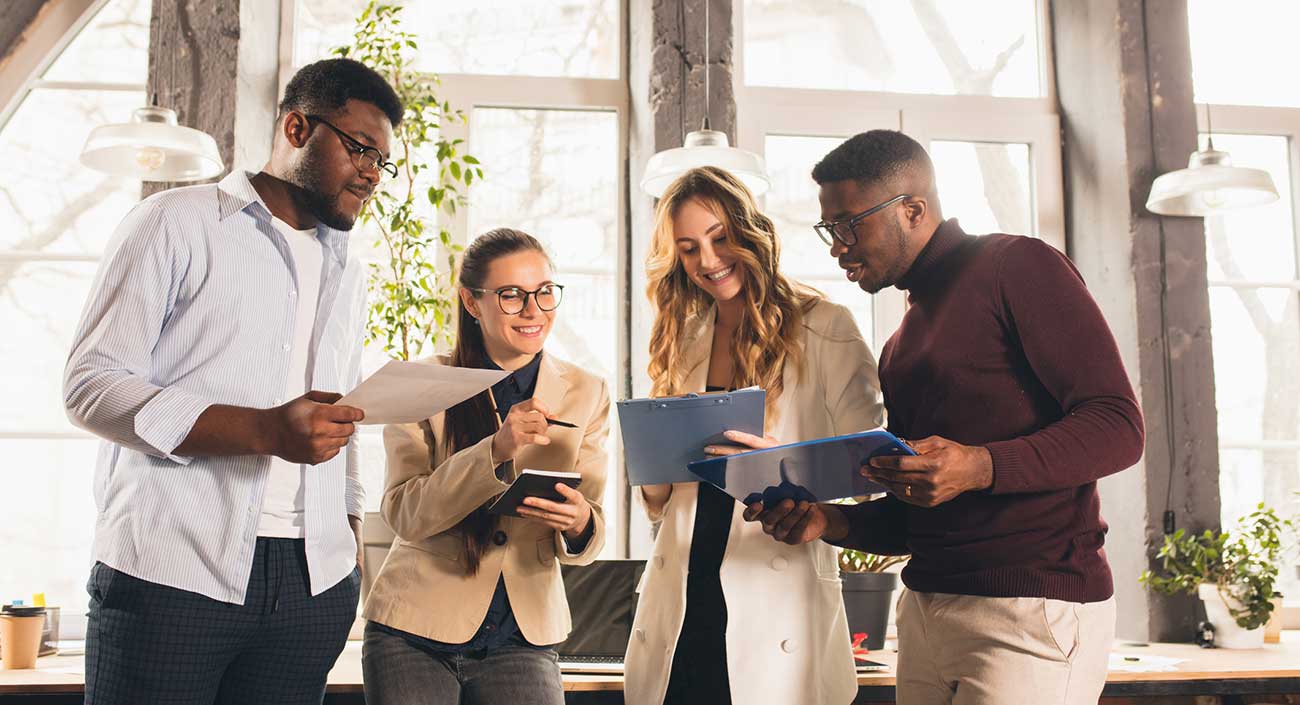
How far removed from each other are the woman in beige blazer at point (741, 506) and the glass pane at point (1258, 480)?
2816 millimetres

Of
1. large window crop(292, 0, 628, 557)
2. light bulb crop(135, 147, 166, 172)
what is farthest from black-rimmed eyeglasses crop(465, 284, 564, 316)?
large window crop(292, 0, 628, 557)

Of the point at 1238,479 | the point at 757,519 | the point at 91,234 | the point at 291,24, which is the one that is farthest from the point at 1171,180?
the point at 91,234

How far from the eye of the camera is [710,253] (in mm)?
2109

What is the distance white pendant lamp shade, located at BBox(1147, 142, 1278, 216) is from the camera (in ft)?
10.6

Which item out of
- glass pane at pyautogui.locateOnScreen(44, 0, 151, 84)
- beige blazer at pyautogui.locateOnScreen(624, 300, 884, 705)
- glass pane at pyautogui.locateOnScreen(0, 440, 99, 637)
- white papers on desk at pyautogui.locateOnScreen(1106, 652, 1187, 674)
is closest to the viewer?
beige blazer at pyautogui.locateOnScreen(624, 300, 884, 705)

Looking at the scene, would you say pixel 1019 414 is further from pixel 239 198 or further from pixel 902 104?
pixel 902 104

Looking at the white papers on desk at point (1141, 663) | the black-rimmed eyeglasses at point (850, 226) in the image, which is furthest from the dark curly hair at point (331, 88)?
the white papers on desk at point (1141, 663)

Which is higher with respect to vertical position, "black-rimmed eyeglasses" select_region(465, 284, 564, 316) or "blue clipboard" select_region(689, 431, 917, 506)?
"black-rimmed eyeglasses" select_region(465, 284, 564, 316)

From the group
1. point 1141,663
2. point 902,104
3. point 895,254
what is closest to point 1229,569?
point 1141,663

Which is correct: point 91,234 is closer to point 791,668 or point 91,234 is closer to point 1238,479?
point 791,668

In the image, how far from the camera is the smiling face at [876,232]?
6.05ft

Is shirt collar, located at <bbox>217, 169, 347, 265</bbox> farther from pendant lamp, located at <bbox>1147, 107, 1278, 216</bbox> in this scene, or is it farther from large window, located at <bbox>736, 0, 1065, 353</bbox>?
pendant lamp, located at <bbox>1147, 107, 1278, 216</bbox>

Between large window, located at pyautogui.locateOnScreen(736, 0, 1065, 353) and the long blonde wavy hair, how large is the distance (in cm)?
182

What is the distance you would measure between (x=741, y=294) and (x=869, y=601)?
4.17 ft
